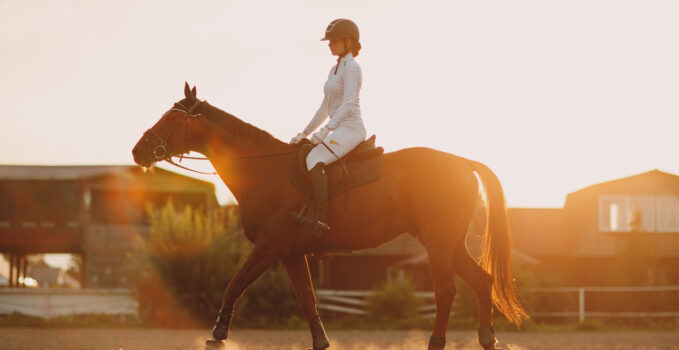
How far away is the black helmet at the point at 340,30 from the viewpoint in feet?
26.9

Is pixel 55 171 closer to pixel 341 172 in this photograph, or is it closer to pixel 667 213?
pixel 667 213

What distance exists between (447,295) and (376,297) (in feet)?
49.1

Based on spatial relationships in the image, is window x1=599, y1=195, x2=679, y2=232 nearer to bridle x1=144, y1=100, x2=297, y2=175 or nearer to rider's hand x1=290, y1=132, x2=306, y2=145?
rider's hand x1=290, y1=132, x2=306, y2=145

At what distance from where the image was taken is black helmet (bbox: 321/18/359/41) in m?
8.21

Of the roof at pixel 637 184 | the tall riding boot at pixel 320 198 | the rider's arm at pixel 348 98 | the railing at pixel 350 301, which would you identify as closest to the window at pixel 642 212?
the roof at pixel 637 184

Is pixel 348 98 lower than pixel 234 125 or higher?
higher

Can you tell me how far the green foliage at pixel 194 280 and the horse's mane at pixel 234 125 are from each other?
12.7m

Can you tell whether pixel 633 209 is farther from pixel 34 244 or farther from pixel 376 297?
pixel 34 244

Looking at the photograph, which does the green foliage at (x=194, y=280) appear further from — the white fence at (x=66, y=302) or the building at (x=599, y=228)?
the building at (x=599, y=228)

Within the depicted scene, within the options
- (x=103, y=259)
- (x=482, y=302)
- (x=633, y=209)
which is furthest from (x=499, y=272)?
Result: (x=103, y=259)

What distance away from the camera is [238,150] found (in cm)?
830

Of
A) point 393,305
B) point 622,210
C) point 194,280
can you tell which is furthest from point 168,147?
point 622,210

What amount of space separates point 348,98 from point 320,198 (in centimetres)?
108

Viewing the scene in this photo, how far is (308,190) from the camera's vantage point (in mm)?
8008
